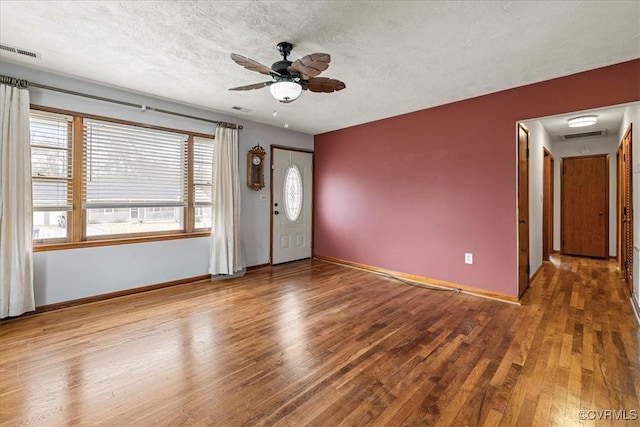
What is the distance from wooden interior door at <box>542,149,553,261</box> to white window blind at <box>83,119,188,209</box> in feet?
20.3

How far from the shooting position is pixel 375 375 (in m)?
2.05

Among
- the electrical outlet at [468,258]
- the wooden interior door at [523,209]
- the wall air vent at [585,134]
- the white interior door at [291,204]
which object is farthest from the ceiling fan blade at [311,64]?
the wall air vent at [585,134]

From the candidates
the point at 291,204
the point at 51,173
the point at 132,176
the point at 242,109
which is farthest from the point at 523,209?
the point at 51,173

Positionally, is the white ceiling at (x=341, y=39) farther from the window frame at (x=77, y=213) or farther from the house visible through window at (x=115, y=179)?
the house visible through window at (x=115, y=179)

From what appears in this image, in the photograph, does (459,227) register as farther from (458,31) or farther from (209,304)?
(209,304)

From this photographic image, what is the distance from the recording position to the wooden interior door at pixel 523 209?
351 centimetres

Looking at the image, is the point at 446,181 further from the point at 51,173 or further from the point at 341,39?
the point at 51,173

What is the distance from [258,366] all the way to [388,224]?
3.18 meters

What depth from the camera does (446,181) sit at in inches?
160

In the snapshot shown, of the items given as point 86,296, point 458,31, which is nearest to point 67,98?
point 86,296

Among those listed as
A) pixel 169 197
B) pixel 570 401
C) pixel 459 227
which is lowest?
pixel 570 401

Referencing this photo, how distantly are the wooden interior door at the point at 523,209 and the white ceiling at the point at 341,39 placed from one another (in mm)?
803

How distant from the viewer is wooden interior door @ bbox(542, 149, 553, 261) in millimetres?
5373

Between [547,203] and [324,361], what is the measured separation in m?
5.76
